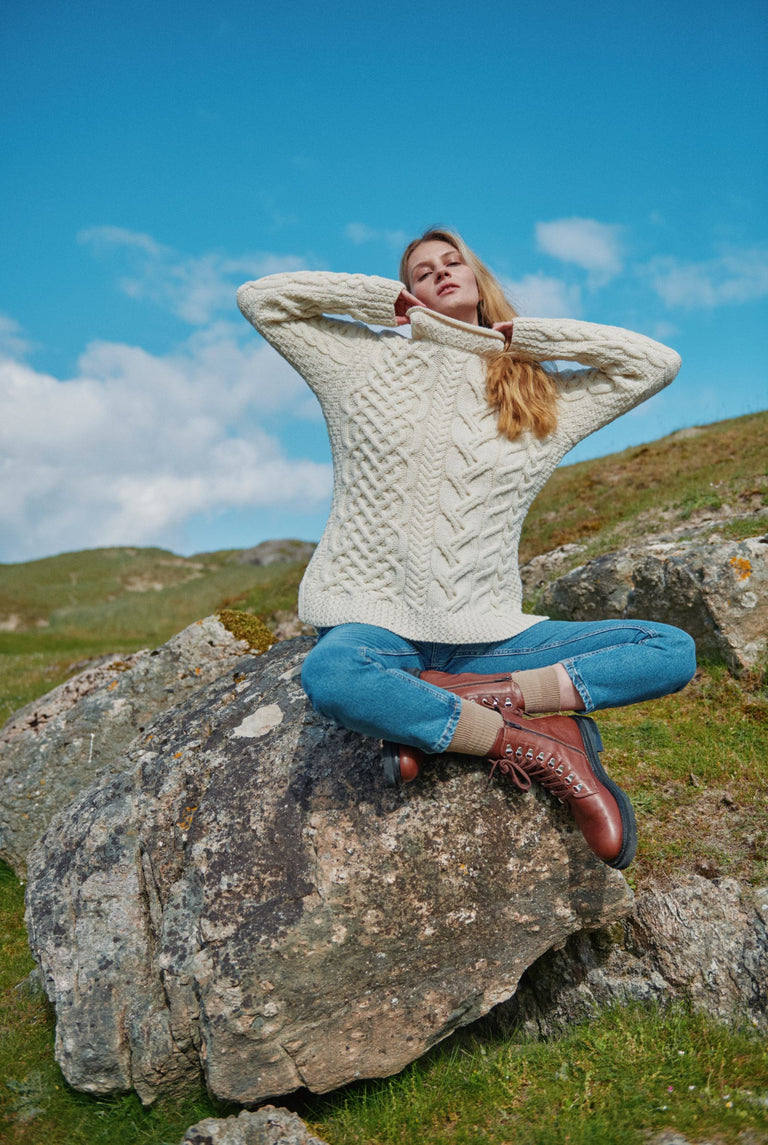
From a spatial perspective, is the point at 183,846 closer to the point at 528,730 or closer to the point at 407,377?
the point at 528,730

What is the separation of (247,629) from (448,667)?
12.0 feet

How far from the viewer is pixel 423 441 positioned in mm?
4898

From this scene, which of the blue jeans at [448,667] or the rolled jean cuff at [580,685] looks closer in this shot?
the blue jeans at [448,667]

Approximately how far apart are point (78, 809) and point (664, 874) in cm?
385

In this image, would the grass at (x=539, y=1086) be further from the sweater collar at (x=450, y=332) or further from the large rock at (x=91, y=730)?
the sweater collar at (x=450, y=332)

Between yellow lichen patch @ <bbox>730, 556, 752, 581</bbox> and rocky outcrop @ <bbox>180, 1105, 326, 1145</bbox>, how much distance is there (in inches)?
246

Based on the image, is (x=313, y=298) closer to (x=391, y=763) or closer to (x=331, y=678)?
(x=331, y=678)

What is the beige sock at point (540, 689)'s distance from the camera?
4.25 m

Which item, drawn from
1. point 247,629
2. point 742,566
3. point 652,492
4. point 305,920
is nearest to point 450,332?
point 305,920

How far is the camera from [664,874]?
5.05 m

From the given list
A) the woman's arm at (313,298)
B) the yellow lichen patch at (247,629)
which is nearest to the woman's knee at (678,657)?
the woman's arm at (313,298)

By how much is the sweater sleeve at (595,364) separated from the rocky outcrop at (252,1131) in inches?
166

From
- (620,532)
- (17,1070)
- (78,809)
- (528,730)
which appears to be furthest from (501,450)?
(620,532)

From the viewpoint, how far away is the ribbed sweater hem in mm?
4660
